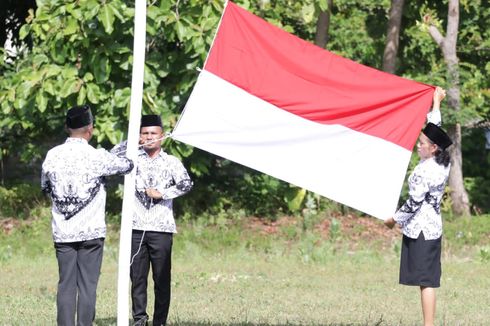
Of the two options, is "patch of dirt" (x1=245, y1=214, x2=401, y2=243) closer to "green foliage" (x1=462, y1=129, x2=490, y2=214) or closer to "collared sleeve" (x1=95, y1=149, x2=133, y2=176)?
"green foliage" (x1=462, y1=129, x2=490, y2=214)

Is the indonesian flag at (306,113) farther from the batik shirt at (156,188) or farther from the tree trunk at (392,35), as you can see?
the tree trunk at (392,35)

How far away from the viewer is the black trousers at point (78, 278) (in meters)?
8.19

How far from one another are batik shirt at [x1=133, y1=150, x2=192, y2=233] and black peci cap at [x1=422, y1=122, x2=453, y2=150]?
191cm

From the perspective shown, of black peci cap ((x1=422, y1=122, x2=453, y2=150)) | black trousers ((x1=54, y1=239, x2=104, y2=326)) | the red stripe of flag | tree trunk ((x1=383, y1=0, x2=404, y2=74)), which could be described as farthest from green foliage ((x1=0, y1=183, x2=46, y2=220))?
black peci cap ((x1=422, y1=122, x2=453, y2=150))

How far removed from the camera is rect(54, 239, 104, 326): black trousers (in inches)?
322

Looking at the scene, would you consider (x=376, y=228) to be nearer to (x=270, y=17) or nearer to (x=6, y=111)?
(x=270, y=17)

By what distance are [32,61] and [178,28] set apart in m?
2.41

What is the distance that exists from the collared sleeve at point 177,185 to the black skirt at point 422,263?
1.80m

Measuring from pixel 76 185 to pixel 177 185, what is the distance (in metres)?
1.11

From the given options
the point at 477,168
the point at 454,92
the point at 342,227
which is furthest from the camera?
the point at 477,168

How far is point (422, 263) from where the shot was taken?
8.78 m

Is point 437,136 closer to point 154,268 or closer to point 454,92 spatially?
point 154,268

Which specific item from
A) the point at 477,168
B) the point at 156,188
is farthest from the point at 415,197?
the point at 477,168

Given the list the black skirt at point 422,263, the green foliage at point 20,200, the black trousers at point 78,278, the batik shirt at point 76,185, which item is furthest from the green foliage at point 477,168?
the batik shirt at point 76,185
